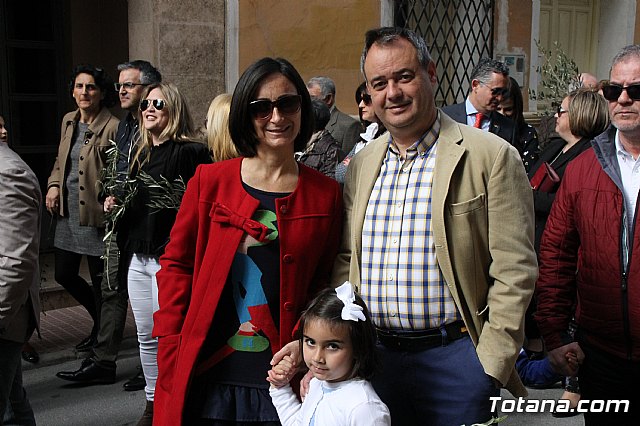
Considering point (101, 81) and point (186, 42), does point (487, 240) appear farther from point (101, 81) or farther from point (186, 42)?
point (186, 42)

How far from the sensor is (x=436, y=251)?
3057mm

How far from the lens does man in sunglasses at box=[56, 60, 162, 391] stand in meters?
6.52

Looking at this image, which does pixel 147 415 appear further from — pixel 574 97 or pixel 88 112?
pixel 574 97

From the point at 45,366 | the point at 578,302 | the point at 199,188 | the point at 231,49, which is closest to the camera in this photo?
the point at 199,188

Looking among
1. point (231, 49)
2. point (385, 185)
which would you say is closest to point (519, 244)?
point (385, 185)

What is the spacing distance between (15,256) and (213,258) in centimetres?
127

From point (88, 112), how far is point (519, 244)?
16.4 ft

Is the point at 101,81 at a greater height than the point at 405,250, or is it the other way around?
the point at 101,81

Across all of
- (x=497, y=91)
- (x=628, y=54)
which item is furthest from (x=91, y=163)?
(x=628, y=54)

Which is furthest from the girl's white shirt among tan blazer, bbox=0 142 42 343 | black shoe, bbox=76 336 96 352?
black shoe, bbox=76 336 96 352

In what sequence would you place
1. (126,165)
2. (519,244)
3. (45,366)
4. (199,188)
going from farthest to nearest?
(45,366) < (126,165) < (199,188) < (519,244)

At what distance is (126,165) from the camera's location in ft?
19.7

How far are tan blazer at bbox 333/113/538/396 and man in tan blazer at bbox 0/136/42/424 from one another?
1.99 meters

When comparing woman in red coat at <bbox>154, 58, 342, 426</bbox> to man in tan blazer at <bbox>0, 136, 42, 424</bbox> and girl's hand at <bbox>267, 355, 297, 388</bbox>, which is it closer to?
girl's hand at <bbox>267, 355, 297, 388</bbox>
